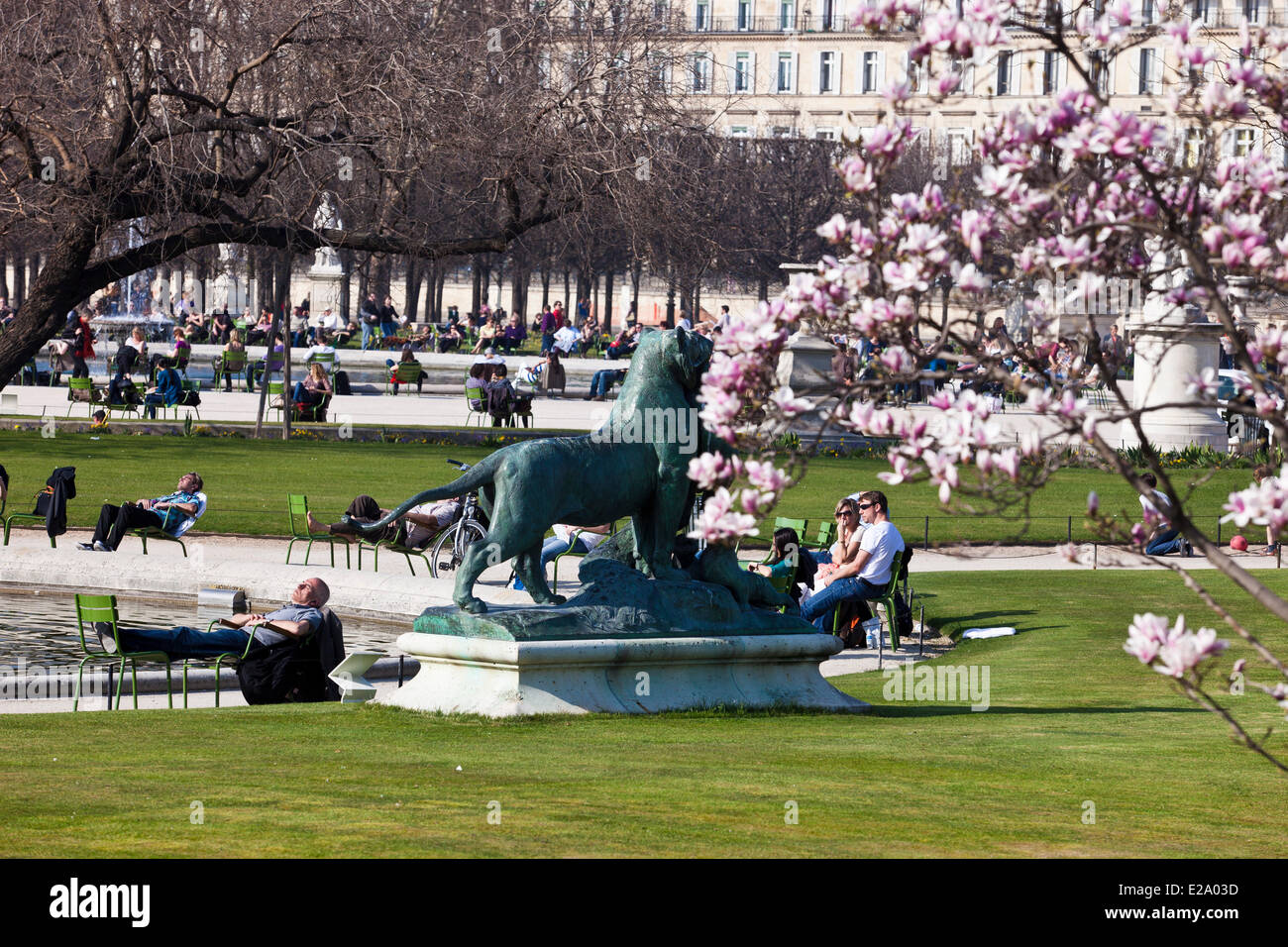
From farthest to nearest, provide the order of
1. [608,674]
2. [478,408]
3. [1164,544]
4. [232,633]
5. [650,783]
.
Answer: [478,408]
[1164,544]
[232,633]
[608,674]
[650,783]

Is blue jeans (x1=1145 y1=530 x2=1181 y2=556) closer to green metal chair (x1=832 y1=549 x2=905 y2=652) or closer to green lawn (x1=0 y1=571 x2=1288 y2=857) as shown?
green metal chair (x1=832 y1=549 x2=905 y2=652)

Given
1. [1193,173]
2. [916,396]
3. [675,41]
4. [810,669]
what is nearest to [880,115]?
[1193,173]

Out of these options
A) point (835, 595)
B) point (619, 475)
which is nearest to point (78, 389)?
point (835, 595)

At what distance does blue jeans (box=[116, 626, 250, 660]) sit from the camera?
464 inches

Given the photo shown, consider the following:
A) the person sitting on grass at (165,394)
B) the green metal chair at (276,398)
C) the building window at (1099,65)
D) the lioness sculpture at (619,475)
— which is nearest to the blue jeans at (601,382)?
the green metal chair at (276,398)

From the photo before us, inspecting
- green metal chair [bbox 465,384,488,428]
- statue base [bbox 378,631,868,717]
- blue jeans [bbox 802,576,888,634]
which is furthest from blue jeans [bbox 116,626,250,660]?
green metal chair [bbox 465,384,488,428]

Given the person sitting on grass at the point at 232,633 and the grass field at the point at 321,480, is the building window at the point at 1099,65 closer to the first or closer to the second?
the person sitting on grass at the point at 232,633

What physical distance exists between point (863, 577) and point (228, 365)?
97.7ft

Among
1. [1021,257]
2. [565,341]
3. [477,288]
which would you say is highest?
[1021,257]

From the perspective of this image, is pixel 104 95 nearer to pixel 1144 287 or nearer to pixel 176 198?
pixel 176 198

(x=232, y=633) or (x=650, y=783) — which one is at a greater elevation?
(x=650, y=783)

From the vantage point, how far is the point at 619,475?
389 inches

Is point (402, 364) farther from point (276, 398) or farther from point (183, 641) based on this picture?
point (183, 641)

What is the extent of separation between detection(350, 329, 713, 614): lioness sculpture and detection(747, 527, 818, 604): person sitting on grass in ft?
14.4
